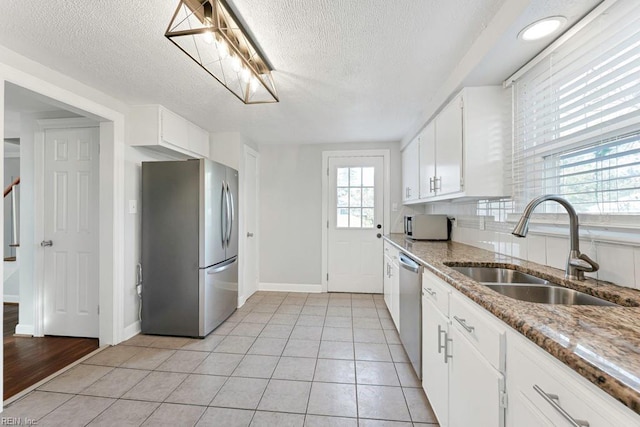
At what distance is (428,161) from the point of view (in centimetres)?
266

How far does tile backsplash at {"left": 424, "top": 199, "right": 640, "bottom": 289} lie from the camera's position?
1.10 m

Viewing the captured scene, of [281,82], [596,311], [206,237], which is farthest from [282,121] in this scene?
[596,311]

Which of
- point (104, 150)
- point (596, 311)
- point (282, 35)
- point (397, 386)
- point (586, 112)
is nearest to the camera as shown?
point (596, 311)

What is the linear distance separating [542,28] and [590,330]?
140cm

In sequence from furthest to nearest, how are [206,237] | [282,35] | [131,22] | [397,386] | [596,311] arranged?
[206,237], [397,386], [282,35], [131,22], [596,311]

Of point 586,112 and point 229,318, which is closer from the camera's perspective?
point 586,112

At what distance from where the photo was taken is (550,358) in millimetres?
680

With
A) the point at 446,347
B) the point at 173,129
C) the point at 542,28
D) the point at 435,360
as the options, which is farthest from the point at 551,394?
the point at 173,129

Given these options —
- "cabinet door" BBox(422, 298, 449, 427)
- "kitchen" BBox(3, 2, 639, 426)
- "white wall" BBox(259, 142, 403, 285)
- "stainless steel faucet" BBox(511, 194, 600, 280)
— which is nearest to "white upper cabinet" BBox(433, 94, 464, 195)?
"kitchen" BBox(3, 2, 639, 426)

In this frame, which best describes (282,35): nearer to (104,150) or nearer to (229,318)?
(104,150)

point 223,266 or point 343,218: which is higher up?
point 343,218

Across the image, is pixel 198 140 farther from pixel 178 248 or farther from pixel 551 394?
pixel 551 394

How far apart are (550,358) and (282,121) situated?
118 inches

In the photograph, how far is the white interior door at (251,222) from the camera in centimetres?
373
